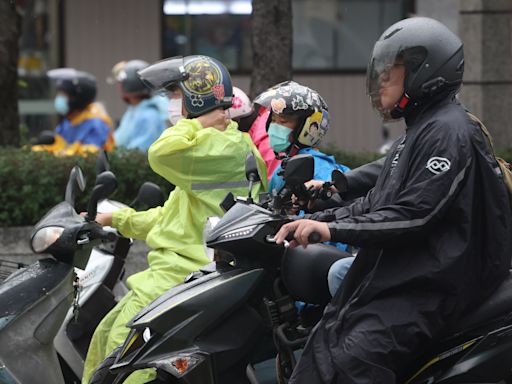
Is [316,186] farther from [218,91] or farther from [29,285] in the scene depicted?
[29,285]

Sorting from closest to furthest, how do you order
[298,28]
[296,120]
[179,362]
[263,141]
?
1. [179,362]
2. [296,120]
3. [263,141]
4. [298,28]

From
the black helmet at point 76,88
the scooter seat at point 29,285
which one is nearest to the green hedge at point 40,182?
the black helmet at point 76,88

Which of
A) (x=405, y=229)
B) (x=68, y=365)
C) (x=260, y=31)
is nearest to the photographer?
(x=405, y=229)

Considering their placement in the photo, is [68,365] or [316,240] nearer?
[316,240]

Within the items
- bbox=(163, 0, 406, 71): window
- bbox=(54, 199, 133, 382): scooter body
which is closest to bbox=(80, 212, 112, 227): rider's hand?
bbox=(54, 199, 133, 382): scooter body

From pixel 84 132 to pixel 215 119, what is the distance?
14.9 feet

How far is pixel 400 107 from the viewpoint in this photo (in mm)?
3846

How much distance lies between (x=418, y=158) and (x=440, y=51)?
0.39 metres

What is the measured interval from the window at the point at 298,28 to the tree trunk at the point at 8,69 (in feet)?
→ 18.4


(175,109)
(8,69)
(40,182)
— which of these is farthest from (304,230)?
(8,69)

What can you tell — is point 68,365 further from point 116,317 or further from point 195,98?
point 195,98

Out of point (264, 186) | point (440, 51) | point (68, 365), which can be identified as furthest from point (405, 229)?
point (68, 365)

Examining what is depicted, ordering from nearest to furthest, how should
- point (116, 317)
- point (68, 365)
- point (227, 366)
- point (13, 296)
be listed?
point (227, 366) < point (13, 296) < point (116, 317) < point (68, 365)

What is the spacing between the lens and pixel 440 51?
3.78m
